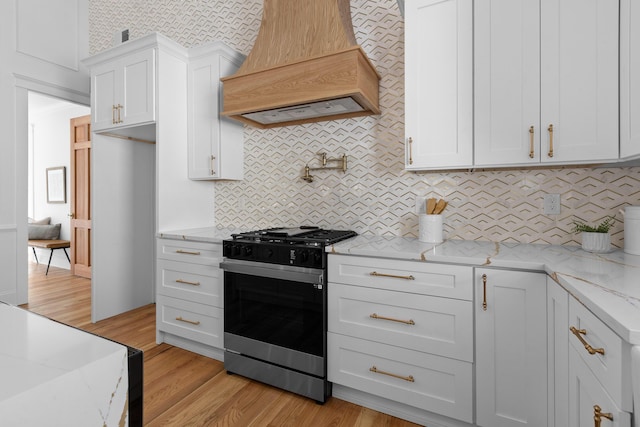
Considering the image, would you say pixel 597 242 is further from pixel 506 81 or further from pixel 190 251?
pixel 190 251

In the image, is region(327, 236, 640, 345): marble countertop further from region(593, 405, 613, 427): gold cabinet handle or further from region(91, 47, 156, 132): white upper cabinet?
region(91, 47, 156, 132): white upper cabinet

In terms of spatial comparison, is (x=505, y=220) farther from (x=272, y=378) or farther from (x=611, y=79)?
(x=272, y=378)

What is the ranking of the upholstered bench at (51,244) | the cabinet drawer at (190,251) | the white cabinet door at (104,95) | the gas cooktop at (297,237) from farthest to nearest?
the upholstered bench at (51,244) < the white cabinet door at (104,95) < the cabinet drawer at (190,251) < the gas cooktop at (297,237)

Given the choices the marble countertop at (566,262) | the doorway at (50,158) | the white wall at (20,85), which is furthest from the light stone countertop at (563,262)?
the doorway at (50,158)

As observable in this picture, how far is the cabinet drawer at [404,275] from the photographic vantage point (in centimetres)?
165

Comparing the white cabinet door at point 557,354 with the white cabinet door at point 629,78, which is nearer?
the white cabinet door at point 557,354

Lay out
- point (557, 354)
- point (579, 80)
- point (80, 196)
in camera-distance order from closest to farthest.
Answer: point (557, 354)
point (579, 80)
point (80, 196)

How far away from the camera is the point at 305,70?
7.17 ft

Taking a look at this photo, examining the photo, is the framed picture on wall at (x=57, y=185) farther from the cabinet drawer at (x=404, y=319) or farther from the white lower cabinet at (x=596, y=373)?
the white lower cabinet at (x=596, y=373)

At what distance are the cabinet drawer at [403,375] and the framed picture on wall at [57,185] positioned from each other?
19.1ft

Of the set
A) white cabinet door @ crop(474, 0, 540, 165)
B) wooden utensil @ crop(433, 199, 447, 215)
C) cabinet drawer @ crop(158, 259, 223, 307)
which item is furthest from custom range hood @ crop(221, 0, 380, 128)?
cabinet drawer @ crop(158, 259, 223, 307)

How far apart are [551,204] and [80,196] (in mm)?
5731

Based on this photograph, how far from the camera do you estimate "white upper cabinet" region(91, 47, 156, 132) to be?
9.12 ft

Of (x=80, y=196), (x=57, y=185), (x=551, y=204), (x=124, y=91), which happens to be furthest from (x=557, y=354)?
(x=57, y=185)
